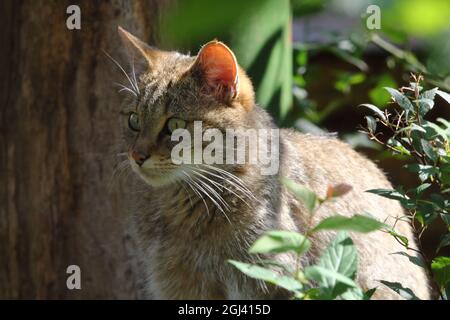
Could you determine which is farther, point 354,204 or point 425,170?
point 354,204

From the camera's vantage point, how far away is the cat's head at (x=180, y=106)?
2.38m

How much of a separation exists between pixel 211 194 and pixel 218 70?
0.47 metres

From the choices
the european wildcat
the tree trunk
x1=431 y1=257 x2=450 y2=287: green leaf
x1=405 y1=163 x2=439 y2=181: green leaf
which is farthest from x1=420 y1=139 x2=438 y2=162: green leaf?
the tree trunk

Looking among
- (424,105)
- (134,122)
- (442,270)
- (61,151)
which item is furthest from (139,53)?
(442,270)

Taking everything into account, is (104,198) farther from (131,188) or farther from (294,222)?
(294,222)

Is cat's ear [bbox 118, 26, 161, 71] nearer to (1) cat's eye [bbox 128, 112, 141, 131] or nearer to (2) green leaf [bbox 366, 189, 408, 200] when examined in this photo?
(1) cat's eye [bbox 128, 112, 141, 131]

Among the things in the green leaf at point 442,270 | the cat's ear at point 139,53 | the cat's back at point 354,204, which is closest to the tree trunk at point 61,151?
the cat's ear at point 139,53

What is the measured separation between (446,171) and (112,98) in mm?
1806

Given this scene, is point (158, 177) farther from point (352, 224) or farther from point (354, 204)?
point (352, 224)

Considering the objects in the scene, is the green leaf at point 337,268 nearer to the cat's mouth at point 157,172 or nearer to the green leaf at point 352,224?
the green leaf at point 352,224

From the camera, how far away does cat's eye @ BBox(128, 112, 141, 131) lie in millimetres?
2540

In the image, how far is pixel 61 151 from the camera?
3295 mm

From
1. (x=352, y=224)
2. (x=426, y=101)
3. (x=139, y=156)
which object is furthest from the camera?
(x=139, y=156)

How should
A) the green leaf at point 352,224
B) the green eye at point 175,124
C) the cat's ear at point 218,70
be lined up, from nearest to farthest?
the green leaf at point 352,224 < the cat's ear at point 218,70 < the green eye at point 175,124
